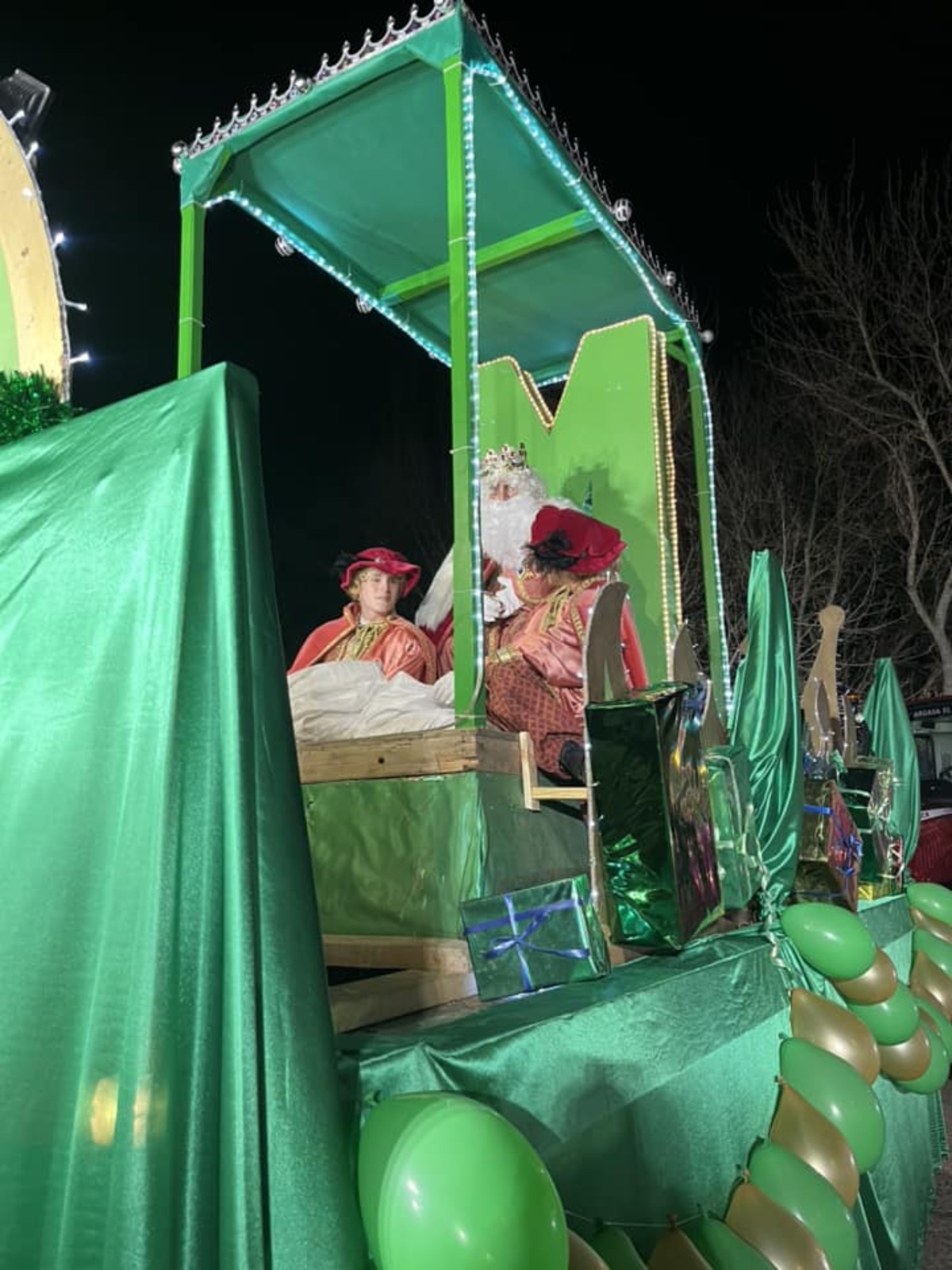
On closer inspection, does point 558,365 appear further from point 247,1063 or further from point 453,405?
point 247,1063

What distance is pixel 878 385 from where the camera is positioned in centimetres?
1125

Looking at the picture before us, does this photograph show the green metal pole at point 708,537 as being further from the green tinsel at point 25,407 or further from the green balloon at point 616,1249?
the green tinsel at point 25,407

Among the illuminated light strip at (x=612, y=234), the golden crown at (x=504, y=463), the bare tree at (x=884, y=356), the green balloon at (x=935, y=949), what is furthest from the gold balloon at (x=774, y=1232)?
the bare tree at (x=884, y=356)

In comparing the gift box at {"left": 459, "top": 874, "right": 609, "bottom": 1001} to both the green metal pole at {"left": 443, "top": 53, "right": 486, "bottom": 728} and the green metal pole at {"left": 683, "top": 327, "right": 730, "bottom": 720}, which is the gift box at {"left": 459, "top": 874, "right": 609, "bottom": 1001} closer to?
the green metal pole at {"left": 443, "top": 53, "right": 486, "bottom": 728}

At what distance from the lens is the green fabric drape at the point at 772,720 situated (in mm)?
2842

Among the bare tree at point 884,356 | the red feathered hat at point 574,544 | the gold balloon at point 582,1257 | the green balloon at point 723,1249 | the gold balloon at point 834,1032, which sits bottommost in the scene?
the green balloon at point 723,1249

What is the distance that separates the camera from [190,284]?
3.65 metres

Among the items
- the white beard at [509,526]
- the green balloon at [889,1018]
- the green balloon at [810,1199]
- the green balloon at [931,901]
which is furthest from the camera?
the white beard at [509,526]

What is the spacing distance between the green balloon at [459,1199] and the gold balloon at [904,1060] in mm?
2063

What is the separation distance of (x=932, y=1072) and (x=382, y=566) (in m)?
2.53

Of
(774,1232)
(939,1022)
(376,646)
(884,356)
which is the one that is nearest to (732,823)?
(774,1232)

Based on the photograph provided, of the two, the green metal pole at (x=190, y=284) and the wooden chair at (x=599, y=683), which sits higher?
the green metal pole at (x=190, y=284)

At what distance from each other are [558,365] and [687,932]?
4093mm

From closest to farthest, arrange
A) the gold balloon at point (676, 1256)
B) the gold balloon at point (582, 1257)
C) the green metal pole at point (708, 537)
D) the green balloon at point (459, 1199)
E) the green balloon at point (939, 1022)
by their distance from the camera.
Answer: the green balloon at point (459, 1199)
the gold balloon at point (582, 1257)
the gold balloon at point (676, 1256)
the green balloon at point (939, 1022)
the green metal pole at point (708, 537)
